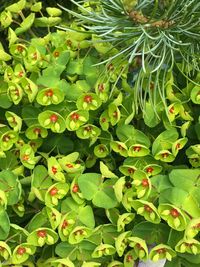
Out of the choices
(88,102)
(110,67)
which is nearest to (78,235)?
(88,102)

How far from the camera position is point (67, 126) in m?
0.83

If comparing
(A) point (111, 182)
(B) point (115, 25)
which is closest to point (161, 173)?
(A) point (111, 182)

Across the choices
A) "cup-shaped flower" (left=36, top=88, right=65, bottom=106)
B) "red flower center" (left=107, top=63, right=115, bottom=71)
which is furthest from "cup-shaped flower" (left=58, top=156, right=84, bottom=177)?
"red flower center" (left=107, top=63, right=115, bottom=71)

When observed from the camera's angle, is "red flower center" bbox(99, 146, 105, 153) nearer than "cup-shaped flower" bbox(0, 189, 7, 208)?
No

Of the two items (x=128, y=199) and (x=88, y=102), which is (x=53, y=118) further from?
(x=128, y=199)

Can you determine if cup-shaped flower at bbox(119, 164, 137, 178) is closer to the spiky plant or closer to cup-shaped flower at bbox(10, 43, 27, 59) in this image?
the spiky plant

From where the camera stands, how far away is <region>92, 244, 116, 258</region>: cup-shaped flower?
743 millimetres

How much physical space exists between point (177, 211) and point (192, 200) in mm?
31

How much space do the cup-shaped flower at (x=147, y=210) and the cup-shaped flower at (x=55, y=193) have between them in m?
0.11

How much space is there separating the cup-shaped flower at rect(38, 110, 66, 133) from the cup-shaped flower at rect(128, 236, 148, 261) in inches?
8.7

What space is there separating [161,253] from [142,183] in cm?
11

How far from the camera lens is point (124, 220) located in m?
0.76

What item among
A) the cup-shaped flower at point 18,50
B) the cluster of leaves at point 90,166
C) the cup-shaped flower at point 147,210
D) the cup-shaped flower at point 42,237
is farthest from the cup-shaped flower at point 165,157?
the cup-shaped flower at point 18,50

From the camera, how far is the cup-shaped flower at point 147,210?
0.72 meters
